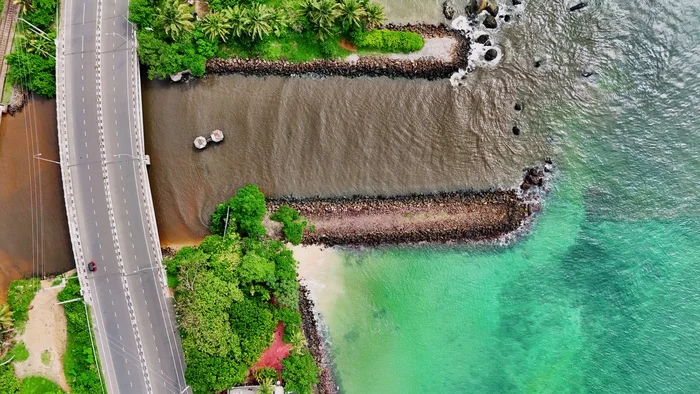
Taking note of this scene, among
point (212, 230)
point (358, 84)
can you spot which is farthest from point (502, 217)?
point (212, 230)

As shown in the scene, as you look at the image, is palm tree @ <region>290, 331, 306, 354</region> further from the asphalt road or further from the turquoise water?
the asphalt road

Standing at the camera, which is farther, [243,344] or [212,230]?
[212,230]

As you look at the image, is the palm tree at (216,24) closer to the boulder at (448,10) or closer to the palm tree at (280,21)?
the palm tree at (280,21)

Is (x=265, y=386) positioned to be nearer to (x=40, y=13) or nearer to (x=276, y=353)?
(x=276, y=353)

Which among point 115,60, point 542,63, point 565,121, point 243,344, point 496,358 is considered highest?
point 115,60

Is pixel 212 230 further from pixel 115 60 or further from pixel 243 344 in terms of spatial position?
pixel 115 60

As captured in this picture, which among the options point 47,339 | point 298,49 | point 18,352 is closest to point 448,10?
point 298,49

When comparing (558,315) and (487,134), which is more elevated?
(487,134)
